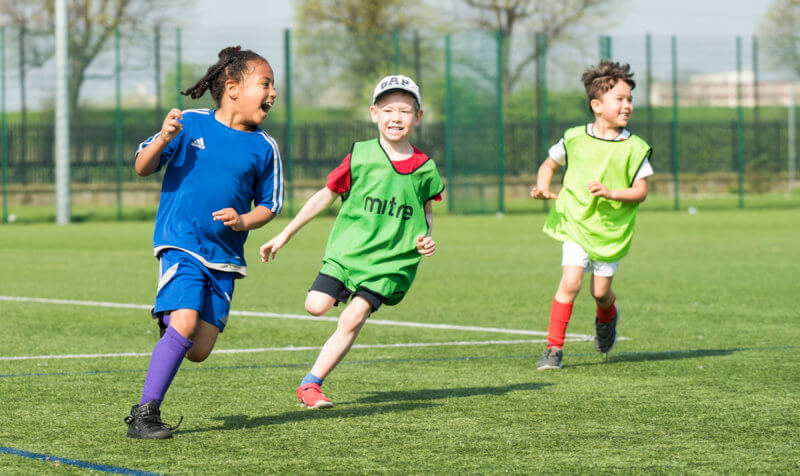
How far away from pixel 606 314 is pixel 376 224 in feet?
7.20

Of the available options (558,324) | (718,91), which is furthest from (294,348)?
(718,91)

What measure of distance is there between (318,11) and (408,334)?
4272 cm

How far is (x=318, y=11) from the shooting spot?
50.2 m

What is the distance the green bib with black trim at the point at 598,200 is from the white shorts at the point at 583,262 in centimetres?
3

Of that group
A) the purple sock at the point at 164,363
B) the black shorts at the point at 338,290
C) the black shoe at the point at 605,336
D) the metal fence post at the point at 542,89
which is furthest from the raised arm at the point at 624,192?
the metal fence post at the point at 542,89

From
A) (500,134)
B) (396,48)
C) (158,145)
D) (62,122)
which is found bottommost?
(158,145)

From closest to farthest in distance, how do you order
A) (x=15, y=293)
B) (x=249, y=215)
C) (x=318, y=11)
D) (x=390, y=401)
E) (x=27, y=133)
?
(x=249, y=215)
(x=390, y=401)
(x=15, y=293)
(x=27, y=133)
(x=318, y=11)

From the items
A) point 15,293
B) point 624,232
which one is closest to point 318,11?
point 15,293

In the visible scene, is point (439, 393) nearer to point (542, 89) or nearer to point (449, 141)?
point (449, 141)

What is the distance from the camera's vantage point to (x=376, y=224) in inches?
234

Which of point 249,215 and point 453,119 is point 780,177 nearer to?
point 453,119

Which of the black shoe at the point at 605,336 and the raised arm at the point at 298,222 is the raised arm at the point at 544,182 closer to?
the black shoe at the point at 605,336

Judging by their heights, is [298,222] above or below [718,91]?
below

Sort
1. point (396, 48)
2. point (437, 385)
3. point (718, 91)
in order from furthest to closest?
1. point (718, 91)
2. point (396, 48)
3. point (437, 385)
